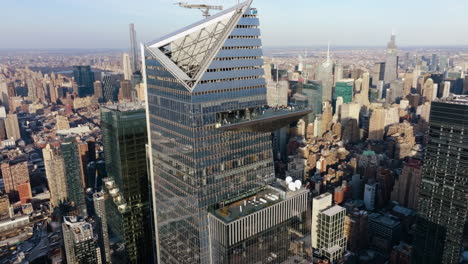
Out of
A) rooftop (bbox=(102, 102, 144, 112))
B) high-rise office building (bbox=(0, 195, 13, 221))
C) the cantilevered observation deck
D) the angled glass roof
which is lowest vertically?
high-rise office building (bbox=(0, 195, 13, 221))

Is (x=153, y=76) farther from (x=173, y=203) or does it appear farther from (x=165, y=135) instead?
(x=173, y=203)

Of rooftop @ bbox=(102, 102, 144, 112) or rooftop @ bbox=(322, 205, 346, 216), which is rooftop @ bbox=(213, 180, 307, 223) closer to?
rooftop @ bbox=(102, 102, 144, 112)

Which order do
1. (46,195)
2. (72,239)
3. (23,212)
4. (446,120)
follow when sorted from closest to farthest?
(446,120) < (72,239) < (23,212) < (46,195)

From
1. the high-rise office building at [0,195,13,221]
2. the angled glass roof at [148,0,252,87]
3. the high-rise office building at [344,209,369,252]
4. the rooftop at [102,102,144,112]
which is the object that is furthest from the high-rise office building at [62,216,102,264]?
the high-rise office building at [344,209,369,252]

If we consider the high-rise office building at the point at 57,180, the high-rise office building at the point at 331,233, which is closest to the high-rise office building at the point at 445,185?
the high-rise office building at the point at 331,233

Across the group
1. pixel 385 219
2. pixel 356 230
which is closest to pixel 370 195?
pixel 385 219

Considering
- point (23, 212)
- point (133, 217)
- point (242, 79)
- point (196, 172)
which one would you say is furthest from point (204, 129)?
point (23, 212)
